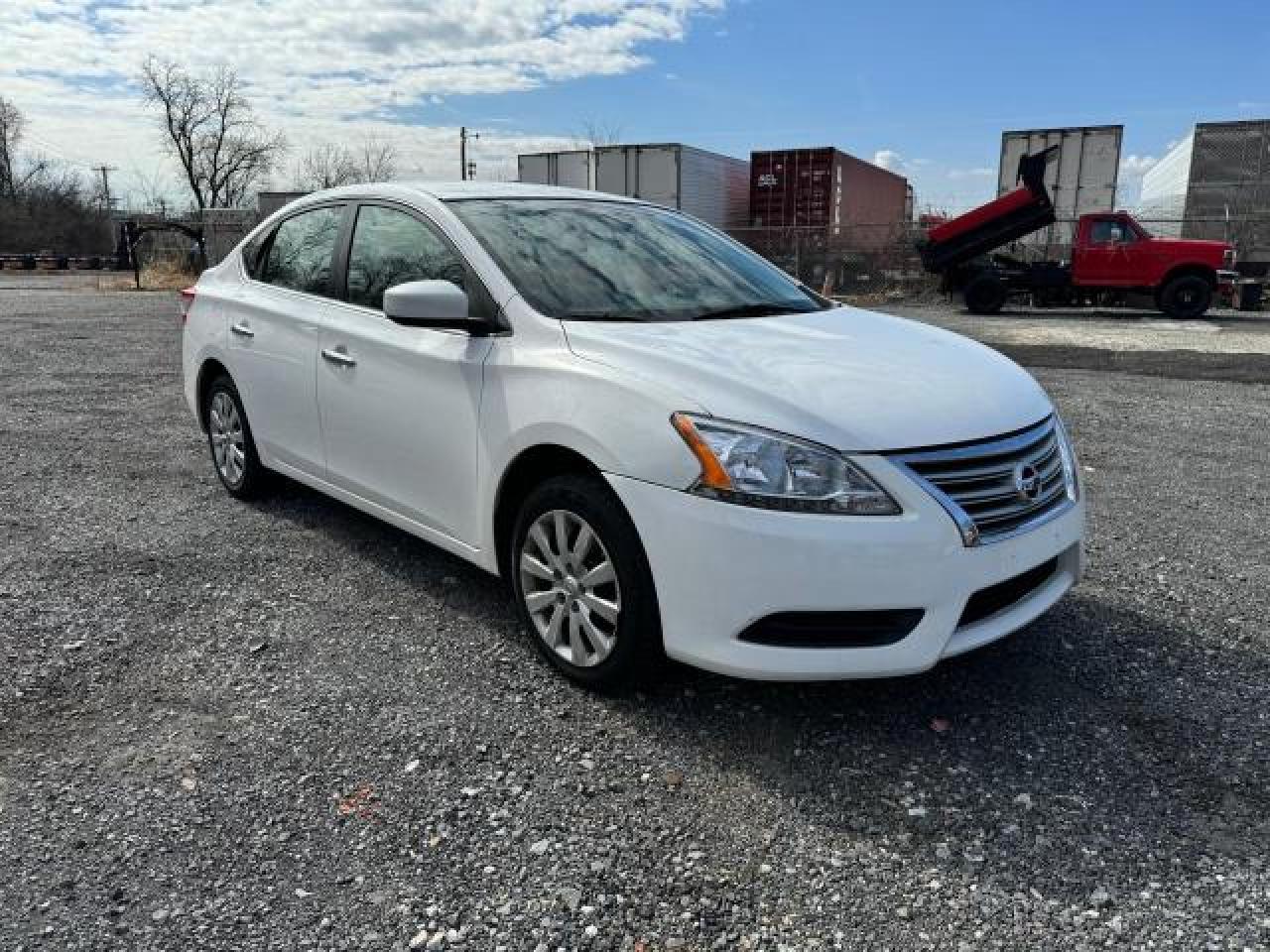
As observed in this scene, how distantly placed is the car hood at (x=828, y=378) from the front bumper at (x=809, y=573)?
19cm

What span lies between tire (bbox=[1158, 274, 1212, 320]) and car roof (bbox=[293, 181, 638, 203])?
18.2 metres

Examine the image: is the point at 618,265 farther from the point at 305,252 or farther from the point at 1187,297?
the point at 1187,297

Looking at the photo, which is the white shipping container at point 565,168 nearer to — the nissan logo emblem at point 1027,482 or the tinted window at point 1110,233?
the tinted window at point 1110,233

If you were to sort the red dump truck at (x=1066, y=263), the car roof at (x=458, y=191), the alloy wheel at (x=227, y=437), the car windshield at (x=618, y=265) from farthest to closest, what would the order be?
the red dump truck at (x=1066, y=263)
the alloy wheel at (x=227, y=437)
the car roof at (x=458, y=191)
the car windshield at (x=618, y=265)

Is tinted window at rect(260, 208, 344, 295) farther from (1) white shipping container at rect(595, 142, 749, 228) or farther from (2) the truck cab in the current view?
(1) white shipping container at rect(595, 142, 749, 228)

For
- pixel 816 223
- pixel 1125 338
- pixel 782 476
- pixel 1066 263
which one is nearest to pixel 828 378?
pixel 782 476

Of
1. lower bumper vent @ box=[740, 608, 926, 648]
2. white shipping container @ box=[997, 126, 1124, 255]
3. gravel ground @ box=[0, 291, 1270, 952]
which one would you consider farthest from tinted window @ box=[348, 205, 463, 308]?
white shipping container @ box=[997, 126, 1124, 255]

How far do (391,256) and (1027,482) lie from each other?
2.66m

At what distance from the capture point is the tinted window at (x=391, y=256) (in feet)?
12.2

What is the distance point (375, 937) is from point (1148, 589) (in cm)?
356

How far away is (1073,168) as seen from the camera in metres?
23.7

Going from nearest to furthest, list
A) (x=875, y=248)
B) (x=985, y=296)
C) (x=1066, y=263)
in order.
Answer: (x=1066, y=263), (x=985, y=296), (x=875, y=248)

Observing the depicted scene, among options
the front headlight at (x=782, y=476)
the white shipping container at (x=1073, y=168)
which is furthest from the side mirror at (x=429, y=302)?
the white shipping container at (x=1073, y=168)

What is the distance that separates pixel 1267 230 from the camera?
913 inches
